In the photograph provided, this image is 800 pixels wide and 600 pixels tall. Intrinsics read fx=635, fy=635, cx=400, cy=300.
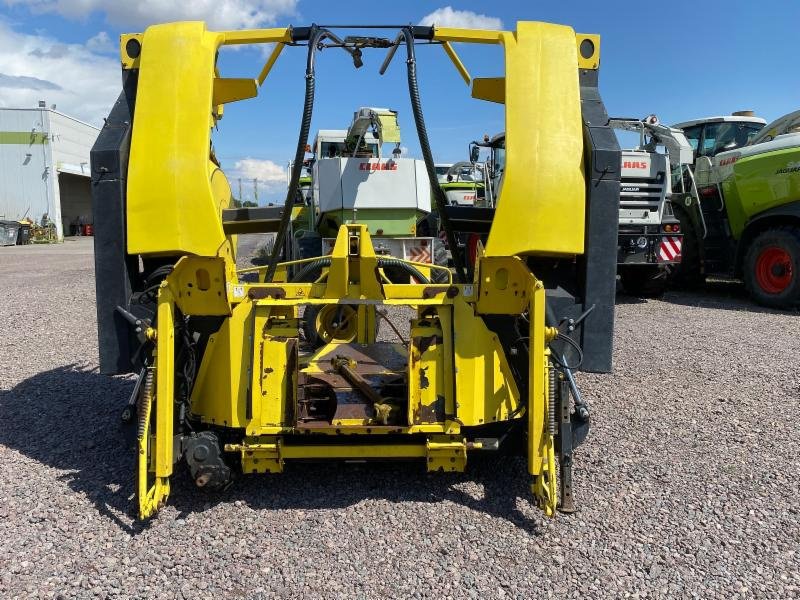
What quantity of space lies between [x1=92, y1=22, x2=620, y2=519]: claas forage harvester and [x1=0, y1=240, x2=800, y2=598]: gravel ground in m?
0.19

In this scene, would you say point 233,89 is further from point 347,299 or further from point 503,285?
point 503,285

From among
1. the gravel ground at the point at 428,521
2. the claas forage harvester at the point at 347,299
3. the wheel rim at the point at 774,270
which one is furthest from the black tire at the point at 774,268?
the claas forage harvester at the point at 347,299

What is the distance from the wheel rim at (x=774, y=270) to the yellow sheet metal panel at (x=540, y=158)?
23.8 feet

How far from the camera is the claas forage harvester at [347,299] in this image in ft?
10.2

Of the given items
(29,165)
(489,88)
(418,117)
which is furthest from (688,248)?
(29,165)

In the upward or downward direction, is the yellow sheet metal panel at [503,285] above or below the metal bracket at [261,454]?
above

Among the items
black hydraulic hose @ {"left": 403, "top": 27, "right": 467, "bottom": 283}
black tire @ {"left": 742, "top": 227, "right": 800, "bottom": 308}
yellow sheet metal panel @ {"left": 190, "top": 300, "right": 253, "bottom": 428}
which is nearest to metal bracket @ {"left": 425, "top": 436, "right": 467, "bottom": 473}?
yellow sheet metal panel @ {"left": 190, "top": 300, "right": 253, "bottom": 428}

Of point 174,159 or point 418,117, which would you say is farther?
point 418,117

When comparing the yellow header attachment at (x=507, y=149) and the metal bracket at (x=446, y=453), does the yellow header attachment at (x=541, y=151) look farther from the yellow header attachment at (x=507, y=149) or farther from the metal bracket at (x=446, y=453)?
the metal bracket at (x=446, y=453)

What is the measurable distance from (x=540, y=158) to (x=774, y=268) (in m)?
7.70

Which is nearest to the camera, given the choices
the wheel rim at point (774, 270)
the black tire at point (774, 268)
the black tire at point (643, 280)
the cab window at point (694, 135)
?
the black tire at point (774, 268)

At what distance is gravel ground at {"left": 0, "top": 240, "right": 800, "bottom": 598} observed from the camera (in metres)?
2.57

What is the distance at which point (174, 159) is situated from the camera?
122 inches

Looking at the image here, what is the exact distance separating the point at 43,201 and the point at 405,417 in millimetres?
32885
